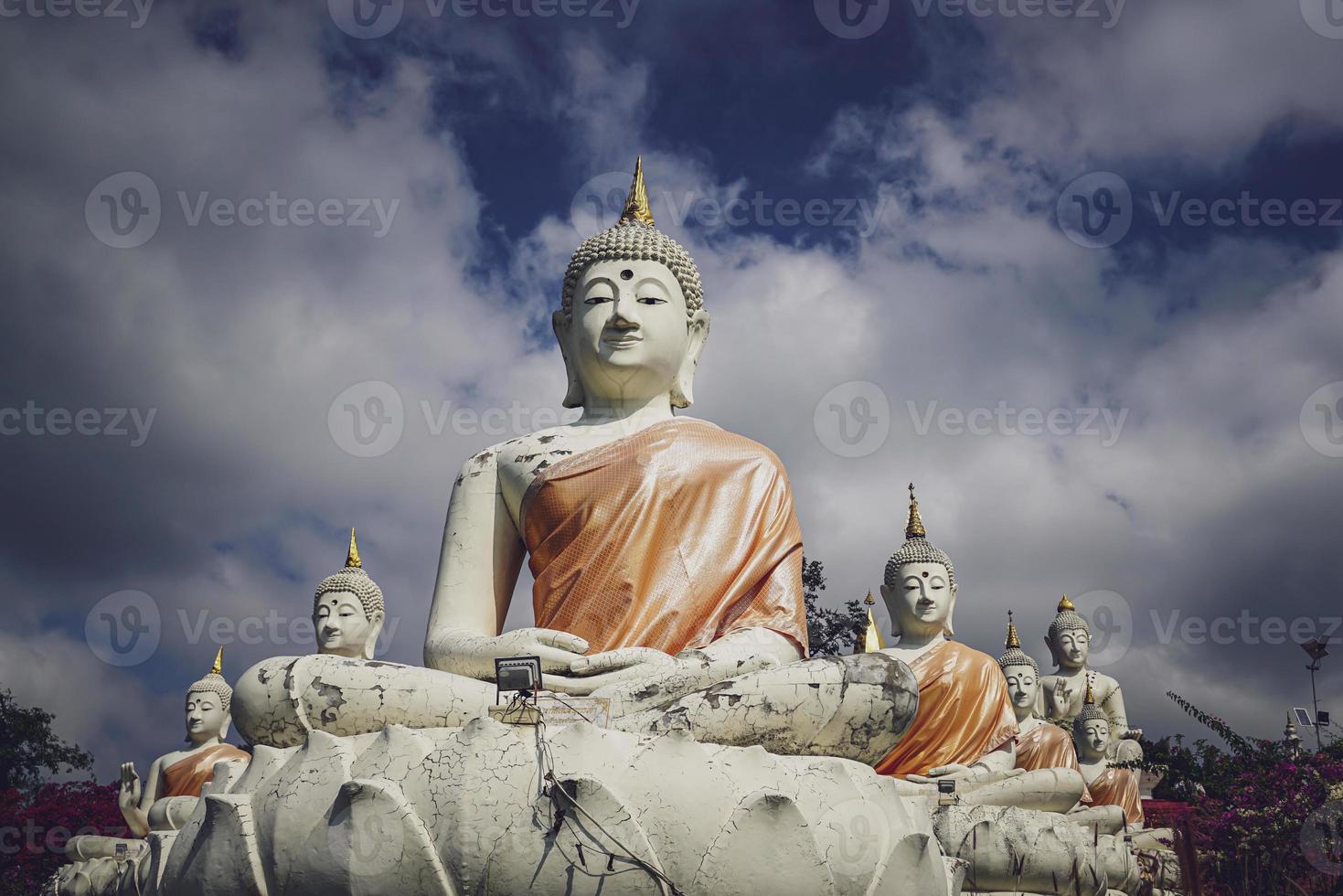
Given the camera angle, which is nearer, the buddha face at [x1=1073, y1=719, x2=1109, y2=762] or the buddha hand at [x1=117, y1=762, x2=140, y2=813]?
the buddha hand at [x1=117, y1=762, x2=140, y2=813]

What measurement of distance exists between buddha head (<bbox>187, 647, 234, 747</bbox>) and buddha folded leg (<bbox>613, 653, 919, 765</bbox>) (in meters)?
8.15

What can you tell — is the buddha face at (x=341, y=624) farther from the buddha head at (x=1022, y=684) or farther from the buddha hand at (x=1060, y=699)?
the buddha hand at (x=1060, y=699)

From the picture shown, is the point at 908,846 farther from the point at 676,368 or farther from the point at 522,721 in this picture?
the point at 676,368

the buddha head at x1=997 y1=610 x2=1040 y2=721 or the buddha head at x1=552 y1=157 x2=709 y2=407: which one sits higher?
the buddha head at x1=552 y1=157 x2=709 y2=407

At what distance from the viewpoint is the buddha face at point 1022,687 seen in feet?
42.7

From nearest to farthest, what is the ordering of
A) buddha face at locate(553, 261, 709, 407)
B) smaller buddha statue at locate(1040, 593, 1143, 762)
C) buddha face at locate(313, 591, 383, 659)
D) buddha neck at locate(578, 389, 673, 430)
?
buddha face at locate(553, 261, 709, 407) < buddha neck at locate(578, 389, 673, 430) < buddha face at locate(313, 591, 383, 659) < smaller buddha statue at locate(1040, 593, 1143, 762)

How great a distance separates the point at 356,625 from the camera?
9.20m

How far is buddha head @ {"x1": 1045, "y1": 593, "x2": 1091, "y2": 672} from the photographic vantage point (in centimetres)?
1573

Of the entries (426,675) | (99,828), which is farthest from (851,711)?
(99,828)

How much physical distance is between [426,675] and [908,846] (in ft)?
6.80

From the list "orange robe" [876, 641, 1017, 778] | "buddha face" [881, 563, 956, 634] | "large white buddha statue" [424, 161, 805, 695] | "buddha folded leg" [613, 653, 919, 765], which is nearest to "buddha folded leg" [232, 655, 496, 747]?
"large white buddha statue" [424, 161, 805, 695]

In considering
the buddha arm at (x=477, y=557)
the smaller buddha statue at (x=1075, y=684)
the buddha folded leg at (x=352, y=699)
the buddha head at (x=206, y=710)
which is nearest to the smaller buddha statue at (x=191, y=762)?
the buddha head at (x=206, y=710)

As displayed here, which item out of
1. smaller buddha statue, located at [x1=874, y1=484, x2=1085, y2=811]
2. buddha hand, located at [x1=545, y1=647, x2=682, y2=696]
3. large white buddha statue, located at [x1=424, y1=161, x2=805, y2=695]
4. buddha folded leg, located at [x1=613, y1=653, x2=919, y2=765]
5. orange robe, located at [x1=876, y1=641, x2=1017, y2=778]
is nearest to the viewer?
buddha folded leg, located at [x1=613, y1=653, x2=919, y2=765]

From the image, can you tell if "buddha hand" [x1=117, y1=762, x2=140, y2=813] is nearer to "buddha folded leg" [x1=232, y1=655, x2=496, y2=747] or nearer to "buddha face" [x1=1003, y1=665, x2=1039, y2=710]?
"buddha folded leg" [x1=232, y1=655, x2=496, y2=747]
